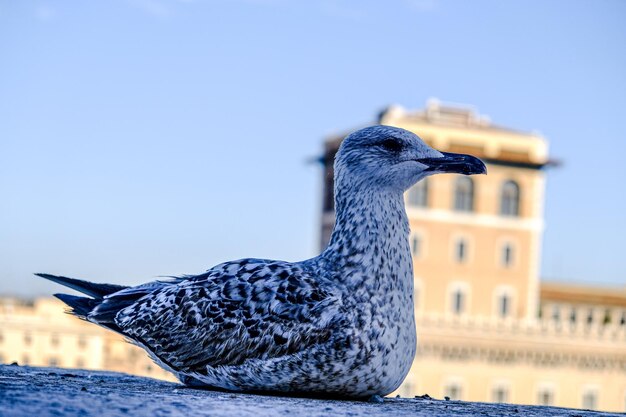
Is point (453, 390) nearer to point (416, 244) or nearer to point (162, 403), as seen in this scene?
point (416, 244)

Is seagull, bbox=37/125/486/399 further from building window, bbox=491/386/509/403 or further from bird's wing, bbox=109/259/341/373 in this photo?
building window, bbox=491/386/509/403

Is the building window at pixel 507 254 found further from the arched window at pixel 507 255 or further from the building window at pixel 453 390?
the building window at pixel 453 390

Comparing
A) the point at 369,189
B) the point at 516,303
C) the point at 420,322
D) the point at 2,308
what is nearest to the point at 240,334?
the point at 369,189

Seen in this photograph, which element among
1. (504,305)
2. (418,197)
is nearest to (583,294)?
(504,305)

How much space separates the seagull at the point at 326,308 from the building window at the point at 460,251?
148ft

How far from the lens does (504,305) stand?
1927 inches

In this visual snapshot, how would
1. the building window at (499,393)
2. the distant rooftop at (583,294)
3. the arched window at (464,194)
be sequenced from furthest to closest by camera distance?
the distant rooftop at (583,294), the arched window at (464,194), the building window at (499,393)

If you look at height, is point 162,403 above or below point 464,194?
below

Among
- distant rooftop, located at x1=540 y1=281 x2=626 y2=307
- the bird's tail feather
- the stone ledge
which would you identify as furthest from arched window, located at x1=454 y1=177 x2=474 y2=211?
the bird's tail feather

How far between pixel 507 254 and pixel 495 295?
1.98 m

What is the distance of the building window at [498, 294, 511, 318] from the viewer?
48.7 metres

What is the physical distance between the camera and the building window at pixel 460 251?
161 ft

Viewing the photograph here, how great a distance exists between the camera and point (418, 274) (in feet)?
157

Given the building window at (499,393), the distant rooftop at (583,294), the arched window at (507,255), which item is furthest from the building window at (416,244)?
the distant rooftop at (583,294)
